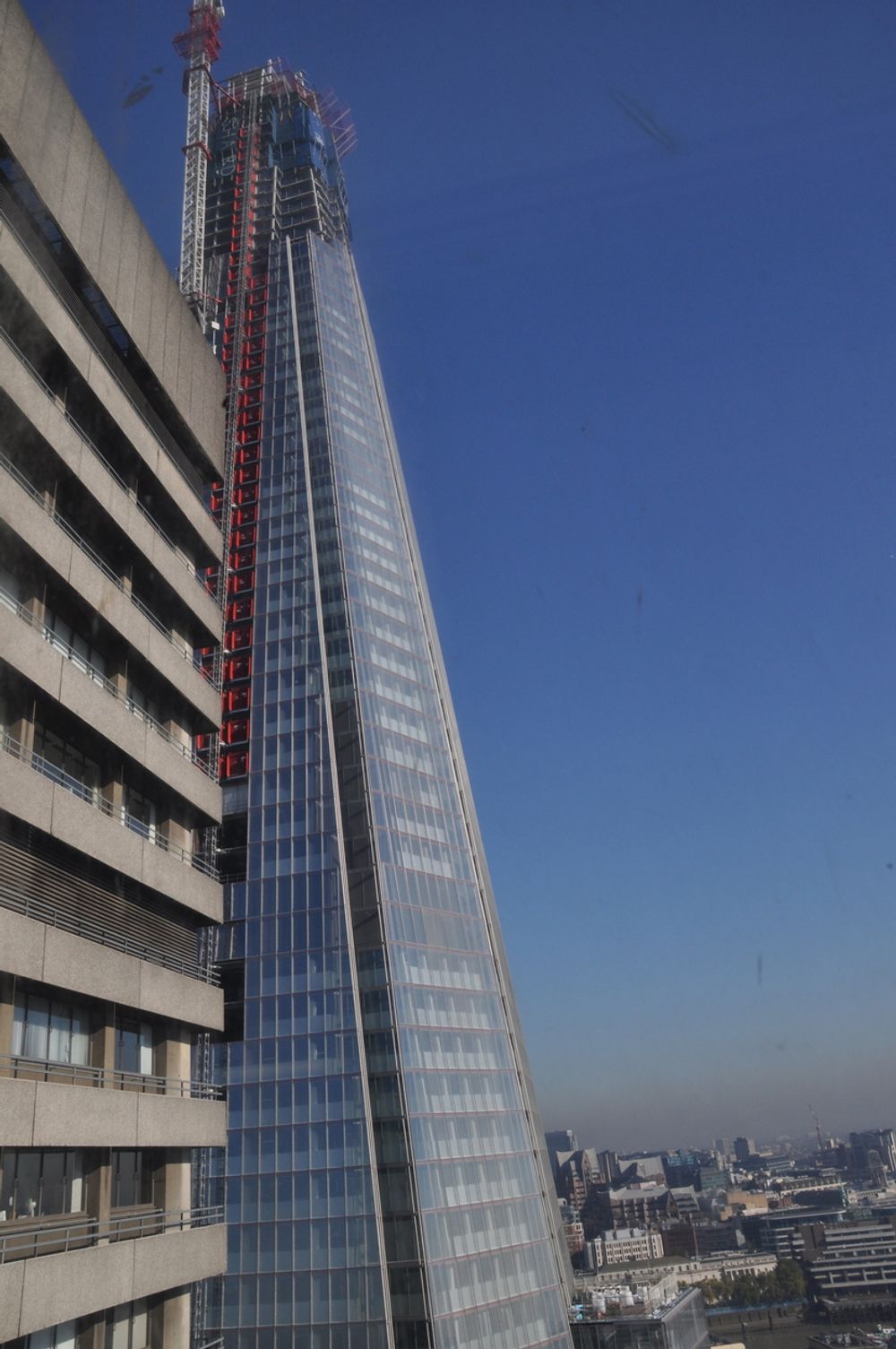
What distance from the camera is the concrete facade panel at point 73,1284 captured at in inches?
408

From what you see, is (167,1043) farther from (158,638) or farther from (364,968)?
(364,968)

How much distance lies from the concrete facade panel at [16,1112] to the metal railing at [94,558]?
21.1ft

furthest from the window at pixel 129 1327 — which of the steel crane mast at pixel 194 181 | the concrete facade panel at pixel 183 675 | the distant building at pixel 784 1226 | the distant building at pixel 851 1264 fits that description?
the distant building at pixel 784 1226

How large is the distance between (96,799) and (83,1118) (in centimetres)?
432

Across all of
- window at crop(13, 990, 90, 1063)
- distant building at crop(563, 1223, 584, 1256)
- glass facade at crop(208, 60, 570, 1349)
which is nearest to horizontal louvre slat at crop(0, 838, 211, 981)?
window at crop(13, 990, 90, 1063)

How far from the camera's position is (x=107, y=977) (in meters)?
12.9

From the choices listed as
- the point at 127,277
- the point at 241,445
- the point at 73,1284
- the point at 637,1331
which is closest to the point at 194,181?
the point at 241,445

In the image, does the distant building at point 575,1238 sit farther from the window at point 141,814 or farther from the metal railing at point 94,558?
the metal railing at point 94,558

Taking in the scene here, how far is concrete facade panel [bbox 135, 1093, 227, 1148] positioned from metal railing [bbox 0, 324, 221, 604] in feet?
27.6

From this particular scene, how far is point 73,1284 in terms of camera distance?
1120cm

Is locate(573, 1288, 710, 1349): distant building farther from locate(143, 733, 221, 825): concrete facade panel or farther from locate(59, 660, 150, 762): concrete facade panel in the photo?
locate(59, 660, 150, 762): concrete facade panel

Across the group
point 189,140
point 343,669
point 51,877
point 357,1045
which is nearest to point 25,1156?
point 51,877

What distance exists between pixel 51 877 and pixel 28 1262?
4.06m

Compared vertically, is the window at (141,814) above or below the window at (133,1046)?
above
